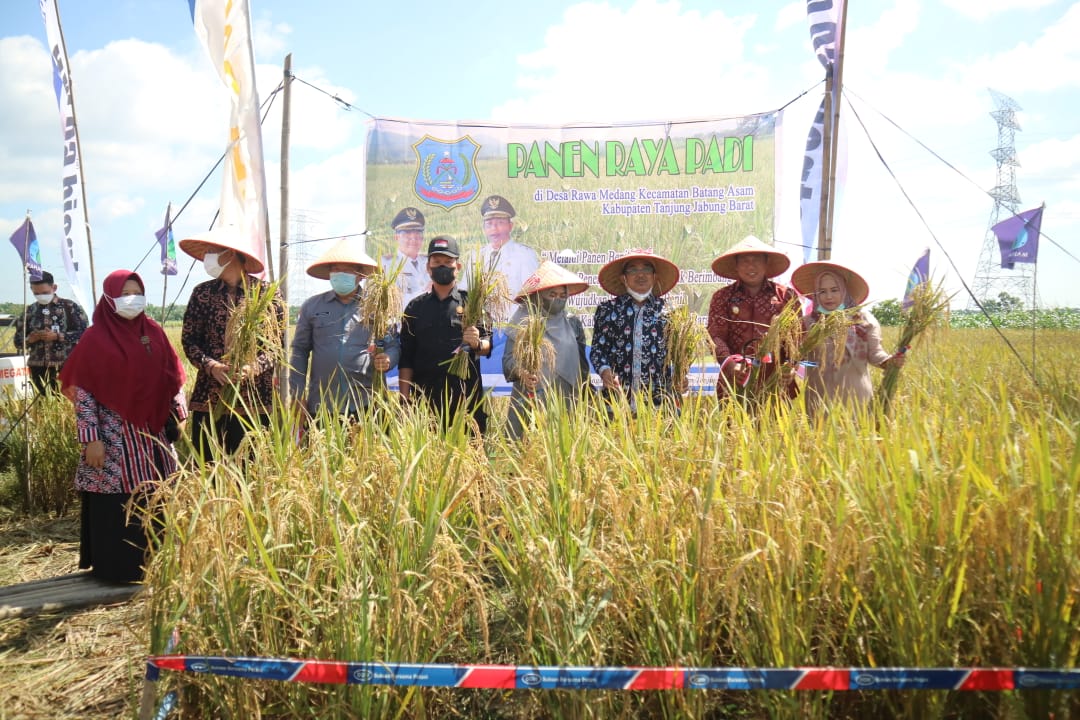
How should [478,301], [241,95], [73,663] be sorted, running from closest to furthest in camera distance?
[73,663] < [478,301] < [241,95]

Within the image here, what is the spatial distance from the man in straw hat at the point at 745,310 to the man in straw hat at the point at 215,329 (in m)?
2.66

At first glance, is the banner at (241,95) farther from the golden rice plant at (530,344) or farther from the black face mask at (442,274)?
the golden rice plant at (530,344)

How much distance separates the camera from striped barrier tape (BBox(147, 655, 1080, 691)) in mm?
1646

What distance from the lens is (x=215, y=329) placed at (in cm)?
389

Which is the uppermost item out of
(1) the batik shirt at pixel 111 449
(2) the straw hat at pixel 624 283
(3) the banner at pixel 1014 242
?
(3) the banner at pixel 1014 242

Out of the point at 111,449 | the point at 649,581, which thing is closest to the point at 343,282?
the point at 111,449

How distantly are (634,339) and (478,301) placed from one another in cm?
101

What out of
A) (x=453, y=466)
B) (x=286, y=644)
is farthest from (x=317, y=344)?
(x=286, y=644)

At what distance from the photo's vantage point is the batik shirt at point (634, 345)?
4.26 meters

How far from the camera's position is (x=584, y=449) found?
272 centimetres

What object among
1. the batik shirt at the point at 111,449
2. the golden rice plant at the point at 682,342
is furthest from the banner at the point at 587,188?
the batik shirt at the point at 111,449

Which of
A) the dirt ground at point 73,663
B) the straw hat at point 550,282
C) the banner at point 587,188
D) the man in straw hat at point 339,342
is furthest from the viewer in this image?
the banner at point 587,188

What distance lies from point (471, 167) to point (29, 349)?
452cm

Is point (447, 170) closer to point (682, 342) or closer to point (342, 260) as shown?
point (342, 260)
